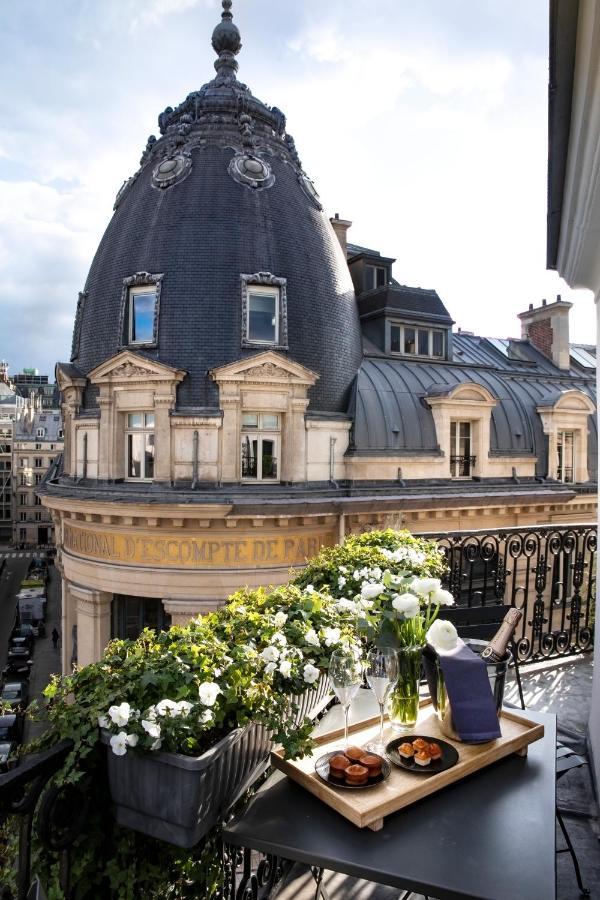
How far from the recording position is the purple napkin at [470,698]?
298 centimetres

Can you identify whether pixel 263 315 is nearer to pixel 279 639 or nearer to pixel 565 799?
pixel 565 799

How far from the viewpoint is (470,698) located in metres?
3.01

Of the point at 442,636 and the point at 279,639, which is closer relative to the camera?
the point at 279,639

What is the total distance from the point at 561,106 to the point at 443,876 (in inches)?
123

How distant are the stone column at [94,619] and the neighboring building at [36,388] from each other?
61215mm

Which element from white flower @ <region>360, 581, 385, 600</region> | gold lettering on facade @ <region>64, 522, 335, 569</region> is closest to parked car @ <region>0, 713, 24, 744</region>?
gold lettering on facade @ <region>64, 522, 335, 569</region>

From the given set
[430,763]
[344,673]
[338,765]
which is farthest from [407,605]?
[338,765]

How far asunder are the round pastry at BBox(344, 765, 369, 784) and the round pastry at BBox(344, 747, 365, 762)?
Answer: 0.29 ft

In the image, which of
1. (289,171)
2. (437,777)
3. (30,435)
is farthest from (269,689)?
(30,435)

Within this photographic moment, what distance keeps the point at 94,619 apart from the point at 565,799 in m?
14.5

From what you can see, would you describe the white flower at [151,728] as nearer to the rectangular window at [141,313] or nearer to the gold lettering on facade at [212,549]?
the gold lettering on facade at [212,549]

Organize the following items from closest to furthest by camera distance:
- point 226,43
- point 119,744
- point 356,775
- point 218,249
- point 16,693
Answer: point 119,744
point 356,775
point 218,249
point 226,43
point 16,693

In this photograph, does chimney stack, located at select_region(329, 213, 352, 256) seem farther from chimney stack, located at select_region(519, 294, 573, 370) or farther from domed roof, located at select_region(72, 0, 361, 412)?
chimney stack, located at select_region(519, 294, 573, 370)

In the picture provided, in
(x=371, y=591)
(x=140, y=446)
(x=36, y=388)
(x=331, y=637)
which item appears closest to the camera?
(x=331, y=637)
